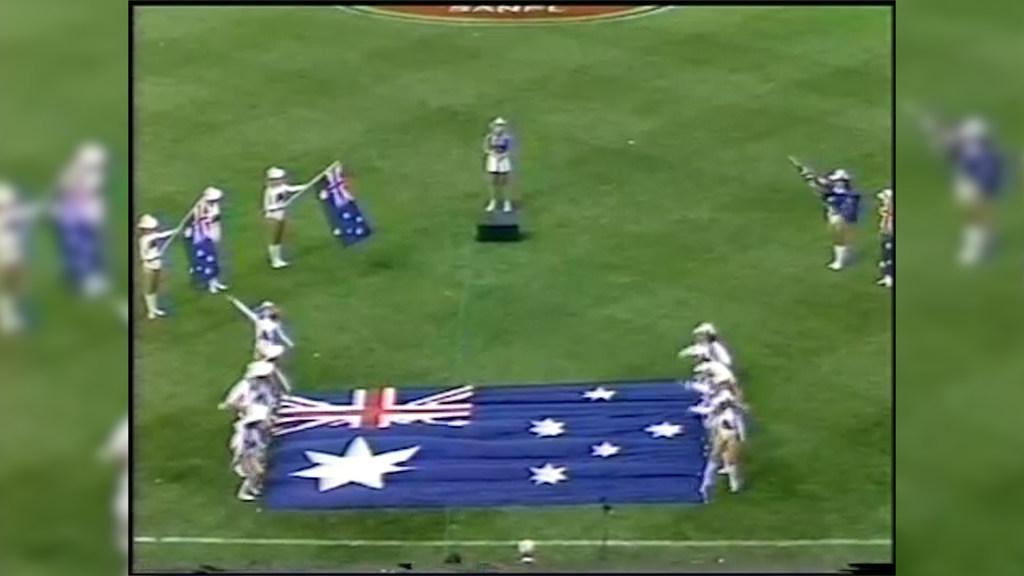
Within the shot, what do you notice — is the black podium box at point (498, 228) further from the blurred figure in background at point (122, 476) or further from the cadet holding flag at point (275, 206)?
the blurred figure in background at point (122, 476)

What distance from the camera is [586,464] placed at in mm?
6066

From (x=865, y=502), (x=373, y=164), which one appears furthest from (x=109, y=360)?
(x=865, y=502)

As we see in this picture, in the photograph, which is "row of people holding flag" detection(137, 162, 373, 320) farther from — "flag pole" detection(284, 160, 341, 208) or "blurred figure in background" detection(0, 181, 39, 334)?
"blurred figure in background" detection(0, 181, 39, 334)

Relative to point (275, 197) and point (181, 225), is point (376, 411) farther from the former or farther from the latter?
point (181, 225)

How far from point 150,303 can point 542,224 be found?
1.43 meters

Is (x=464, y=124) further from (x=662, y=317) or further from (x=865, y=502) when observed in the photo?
(x=865, y=502)

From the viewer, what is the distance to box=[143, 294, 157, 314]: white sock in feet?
20.1

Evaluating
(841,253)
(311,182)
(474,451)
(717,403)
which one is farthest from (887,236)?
(311,182)

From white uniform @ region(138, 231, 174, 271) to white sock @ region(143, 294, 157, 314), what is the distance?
99 millimetres

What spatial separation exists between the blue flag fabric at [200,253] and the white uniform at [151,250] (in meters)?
0.09

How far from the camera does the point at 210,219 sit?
6191mm

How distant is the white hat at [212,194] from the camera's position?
6.21 m

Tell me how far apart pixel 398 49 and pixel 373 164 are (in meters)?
0.42

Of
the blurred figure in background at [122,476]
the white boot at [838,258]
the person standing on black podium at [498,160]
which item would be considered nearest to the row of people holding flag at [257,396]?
the blurred figure in background at [122,476]
